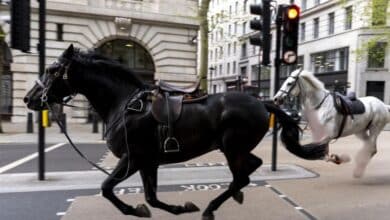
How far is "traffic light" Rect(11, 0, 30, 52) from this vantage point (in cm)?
676

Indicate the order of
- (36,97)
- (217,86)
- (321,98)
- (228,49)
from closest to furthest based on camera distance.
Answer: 1. (36,97)
2. (321,98)
3. (228,49)
4. (217,86)

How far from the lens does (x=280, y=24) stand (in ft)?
26.7

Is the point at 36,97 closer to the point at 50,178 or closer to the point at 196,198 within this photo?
the point at 196,198

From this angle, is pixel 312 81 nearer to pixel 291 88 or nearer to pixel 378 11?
pixel 291 88

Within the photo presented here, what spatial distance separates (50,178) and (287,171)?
4.88 meters

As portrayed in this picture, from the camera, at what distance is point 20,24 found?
686 cm

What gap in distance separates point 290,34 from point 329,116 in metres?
1.93

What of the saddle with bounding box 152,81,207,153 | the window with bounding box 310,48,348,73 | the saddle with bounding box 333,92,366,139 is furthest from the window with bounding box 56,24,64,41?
the window with bounding box 310,48,348,73

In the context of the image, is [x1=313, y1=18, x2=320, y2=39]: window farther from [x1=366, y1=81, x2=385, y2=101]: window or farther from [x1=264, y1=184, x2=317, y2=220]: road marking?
[x1=264, y1=184, x2=317, y2=220]: road marking

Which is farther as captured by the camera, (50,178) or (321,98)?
(50,178)

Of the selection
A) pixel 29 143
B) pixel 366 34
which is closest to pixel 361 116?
pixel 29 143

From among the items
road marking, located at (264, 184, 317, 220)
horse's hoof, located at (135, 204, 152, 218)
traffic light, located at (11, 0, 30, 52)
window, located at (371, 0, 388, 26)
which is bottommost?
road marking, located at (264, 184, 317, 220)

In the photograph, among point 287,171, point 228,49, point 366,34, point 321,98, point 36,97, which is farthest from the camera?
point 228,49

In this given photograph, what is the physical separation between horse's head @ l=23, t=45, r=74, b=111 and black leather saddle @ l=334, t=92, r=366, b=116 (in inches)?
196
